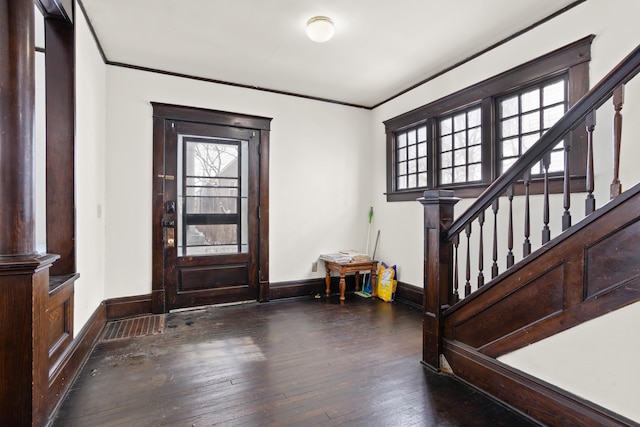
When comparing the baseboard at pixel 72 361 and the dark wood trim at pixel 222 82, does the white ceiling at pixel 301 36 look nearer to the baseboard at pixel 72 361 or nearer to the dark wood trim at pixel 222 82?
the dark wood trim at pixel 222 82

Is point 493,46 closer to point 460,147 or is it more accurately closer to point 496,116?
point 496,116

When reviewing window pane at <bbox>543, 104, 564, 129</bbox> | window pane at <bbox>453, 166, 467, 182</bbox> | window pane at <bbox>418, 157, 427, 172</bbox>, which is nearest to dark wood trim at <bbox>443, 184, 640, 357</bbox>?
window pane at <bbox>543, 104, 564, 129</bbox>

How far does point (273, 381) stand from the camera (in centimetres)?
229

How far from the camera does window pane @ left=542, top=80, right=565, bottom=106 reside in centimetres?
277

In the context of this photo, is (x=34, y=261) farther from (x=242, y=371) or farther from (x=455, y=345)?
(x=455, y=345)

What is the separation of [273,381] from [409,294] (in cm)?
239

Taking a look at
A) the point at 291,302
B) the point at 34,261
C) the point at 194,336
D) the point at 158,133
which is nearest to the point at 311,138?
the point at 158,133

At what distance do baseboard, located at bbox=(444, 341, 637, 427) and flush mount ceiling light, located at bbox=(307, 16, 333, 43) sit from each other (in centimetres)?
265

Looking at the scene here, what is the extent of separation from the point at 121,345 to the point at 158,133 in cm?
222

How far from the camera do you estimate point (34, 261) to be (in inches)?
62.4

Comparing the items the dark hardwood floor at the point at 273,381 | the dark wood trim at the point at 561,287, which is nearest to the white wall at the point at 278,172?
the dark hardwood floor at the point at 273,381

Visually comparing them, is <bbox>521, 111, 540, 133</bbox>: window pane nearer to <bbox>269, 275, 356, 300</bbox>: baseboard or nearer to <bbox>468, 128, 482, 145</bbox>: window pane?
<bbox>468, 128, 482, 145</bbox>: window pane

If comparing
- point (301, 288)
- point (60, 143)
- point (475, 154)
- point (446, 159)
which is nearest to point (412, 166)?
point (446, 159)

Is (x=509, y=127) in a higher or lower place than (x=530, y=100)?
lower
